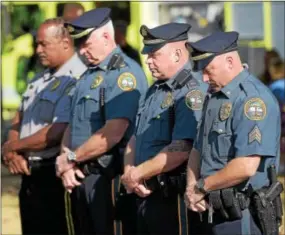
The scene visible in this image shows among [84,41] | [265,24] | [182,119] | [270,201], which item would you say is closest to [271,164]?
[270,201]

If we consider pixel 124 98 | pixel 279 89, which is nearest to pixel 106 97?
pixel 124 98

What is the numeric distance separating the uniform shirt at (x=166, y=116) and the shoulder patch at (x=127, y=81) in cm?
33

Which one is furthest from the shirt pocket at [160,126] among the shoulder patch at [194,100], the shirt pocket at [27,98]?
the shirt pocket at [27,98]

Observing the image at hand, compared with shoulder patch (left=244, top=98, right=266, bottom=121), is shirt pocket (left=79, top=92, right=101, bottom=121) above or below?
below

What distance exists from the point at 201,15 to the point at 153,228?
31.2 ft

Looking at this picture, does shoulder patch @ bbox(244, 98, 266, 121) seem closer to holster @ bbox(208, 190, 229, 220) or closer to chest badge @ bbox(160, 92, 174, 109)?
holster @ bbox(208, 190, 229, 220)

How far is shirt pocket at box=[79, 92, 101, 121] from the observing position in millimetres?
6184

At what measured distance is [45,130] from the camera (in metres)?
6.77

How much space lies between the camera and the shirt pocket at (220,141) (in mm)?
5078

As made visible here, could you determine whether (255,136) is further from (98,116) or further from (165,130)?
(98,116)

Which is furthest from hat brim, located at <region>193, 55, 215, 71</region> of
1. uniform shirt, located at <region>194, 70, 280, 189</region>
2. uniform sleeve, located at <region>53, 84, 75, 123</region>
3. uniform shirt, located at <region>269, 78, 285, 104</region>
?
uniform shirt, located at <region>269, 78, 285, 104</region>

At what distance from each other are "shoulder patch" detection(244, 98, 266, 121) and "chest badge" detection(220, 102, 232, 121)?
3.5 inches

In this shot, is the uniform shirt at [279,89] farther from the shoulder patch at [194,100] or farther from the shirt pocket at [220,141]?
the shirt pocket at [220,141]

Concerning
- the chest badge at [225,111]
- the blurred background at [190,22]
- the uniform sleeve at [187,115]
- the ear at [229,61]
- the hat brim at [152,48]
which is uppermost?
the ear at [229,61]
